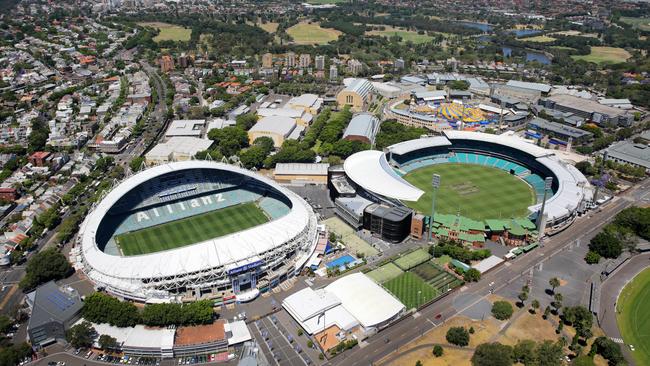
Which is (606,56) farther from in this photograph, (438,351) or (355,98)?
(438,351)

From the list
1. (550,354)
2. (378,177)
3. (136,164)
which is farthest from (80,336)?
(378,177)

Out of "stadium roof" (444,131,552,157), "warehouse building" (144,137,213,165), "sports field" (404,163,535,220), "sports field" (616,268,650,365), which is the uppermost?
"stadium roof" (444,131,552,157)

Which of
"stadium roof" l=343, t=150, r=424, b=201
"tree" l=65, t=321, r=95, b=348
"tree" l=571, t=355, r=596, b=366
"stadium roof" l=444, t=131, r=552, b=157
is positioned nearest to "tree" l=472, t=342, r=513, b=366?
"tree" l=571, t=355, r=596, b=366

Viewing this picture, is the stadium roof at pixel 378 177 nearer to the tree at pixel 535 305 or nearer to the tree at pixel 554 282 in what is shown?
the tree at pixel 554 282

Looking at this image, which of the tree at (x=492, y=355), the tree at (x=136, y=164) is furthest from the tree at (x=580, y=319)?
the tree at (x=136, y=164)

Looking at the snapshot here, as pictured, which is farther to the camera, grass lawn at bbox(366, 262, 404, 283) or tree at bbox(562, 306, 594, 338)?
grass lawn at bbox(366, 262, 404, 283)

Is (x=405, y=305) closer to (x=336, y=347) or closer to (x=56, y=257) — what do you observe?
(x=336, y=347)

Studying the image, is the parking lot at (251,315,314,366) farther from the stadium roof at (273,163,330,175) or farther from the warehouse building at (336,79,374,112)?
the warehouse building at (336,79,374,112)
